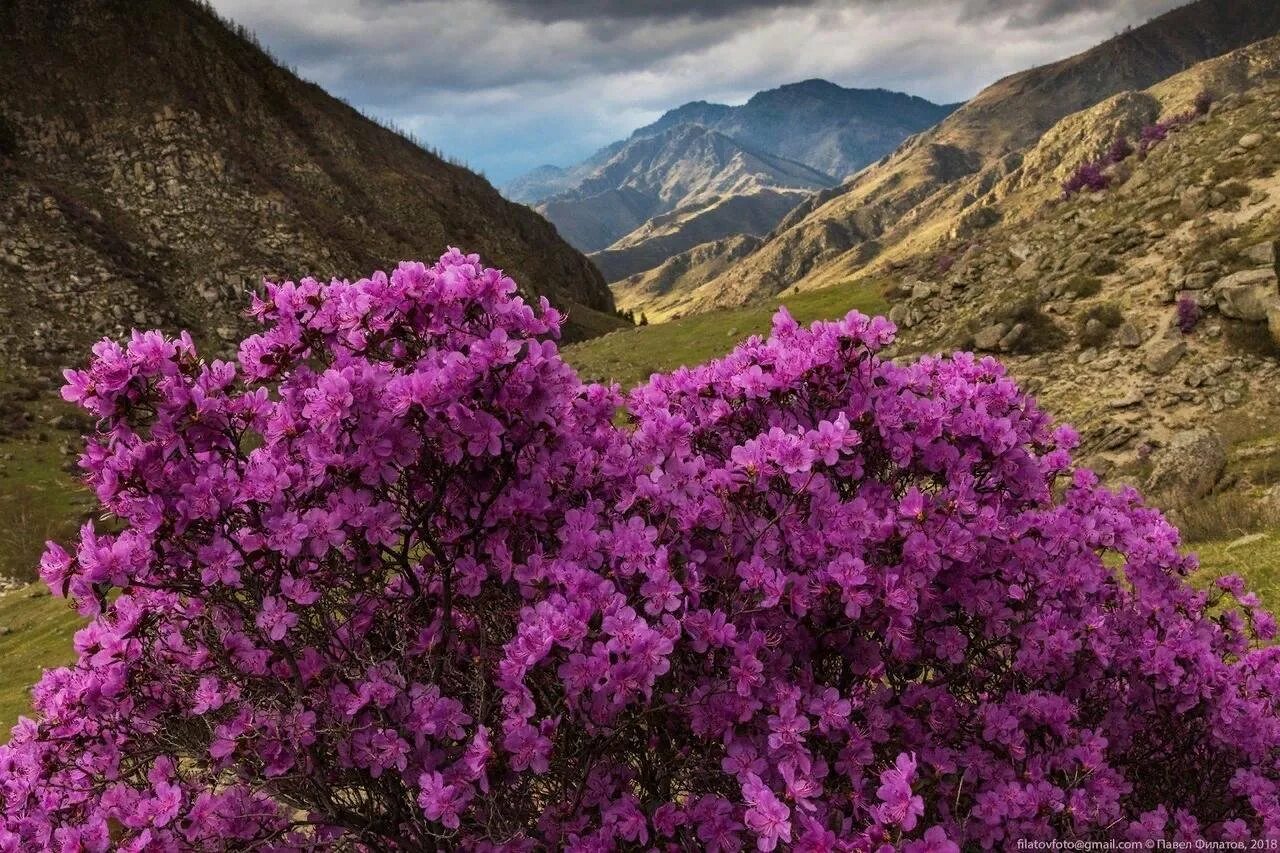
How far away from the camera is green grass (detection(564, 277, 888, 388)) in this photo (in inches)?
1297

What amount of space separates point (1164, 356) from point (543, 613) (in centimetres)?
1947

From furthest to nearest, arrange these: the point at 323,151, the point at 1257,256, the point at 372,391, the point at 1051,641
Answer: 1. the point at 323,151
2. the point at 1257,256
3. the point at 1051,641
4. the point at 372,391

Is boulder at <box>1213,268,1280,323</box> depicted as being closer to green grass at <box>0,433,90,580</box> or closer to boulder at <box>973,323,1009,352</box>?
boulder at <box>973,323,1009,352</box>

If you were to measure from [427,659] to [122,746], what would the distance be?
1.80 meters

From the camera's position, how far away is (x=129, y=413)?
3.56 m

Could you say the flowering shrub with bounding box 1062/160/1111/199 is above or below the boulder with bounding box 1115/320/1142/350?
above

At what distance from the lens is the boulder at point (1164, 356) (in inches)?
690

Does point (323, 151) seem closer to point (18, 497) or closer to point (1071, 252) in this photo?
point (18, 497)

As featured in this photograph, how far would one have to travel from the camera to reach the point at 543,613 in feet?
10.6

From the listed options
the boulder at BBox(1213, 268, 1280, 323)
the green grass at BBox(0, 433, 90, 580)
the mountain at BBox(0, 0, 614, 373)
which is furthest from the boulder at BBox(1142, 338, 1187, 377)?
the mountain at BBox(0, 0, 614, 373)

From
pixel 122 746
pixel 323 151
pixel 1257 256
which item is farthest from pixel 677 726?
pixel 323 151

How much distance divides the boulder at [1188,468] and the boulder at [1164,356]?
12.1ft

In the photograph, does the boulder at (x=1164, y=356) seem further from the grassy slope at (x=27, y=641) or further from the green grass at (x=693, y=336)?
the grassy slope at (x=27, y=641)

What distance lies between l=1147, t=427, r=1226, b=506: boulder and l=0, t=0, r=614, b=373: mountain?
43861 mm
